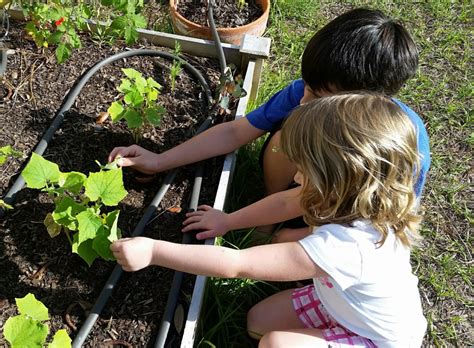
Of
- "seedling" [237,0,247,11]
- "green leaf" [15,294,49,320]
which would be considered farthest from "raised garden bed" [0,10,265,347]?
"seedling" [237,0,247,11]

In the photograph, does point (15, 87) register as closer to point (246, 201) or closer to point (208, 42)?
point (208, 42)

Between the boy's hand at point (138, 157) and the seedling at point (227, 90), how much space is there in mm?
447

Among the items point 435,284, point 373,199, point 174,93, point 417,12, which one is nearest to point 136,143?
point 174,93

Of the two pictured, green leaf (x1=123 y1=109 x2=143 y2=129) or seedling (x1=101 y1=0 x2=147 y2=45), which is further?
seedling (x1=101 y1=0 x2=147 y2=45)

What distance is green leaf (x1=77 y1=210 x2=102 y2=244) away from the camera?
1.73m

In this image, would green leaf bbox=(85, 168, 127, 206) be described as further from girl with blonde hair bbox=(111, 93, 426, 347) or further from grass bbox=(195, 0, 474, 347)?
grass bbox=(195, 0, 474, 347)

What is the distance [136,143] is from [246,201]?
0.60m

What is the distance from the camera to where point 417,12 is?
3.77 m

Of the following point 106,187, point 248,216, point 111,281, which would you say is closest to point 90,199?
point 106,187

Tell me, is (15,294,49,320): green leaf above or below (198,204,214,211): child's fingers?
above

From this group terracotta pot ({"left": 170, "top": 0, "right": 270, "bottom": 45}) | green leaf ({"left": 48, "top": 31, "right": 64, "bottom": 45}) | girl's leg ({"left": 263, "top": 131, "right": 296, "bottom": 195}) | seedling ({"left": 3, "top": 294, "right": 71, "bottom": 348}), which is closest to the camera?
seedling ({"left": 3, "top": 294, "right": 71, "bottom": 348})

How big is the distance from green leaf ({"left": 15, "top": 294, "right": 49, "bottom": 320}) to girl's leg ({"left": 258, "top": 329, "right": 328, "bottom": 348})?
0.79 meters

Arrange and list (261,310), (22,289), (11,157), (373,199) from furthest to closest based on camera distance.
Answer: (11,157), (261,310), (22,289), (373,199)

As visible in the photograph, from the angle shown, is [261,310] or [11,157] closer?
[261,310]
